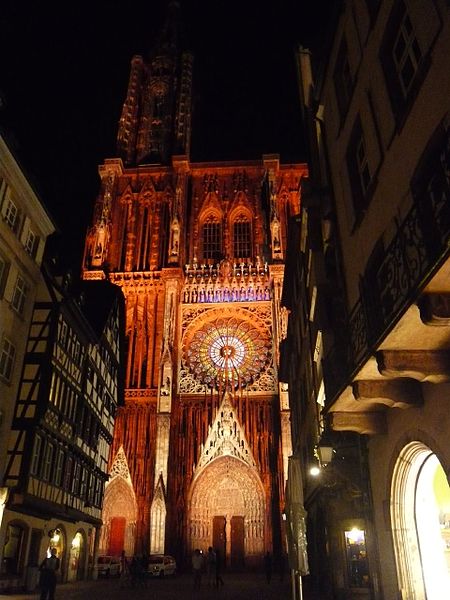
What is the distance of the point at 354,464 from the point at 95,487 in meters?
19.4

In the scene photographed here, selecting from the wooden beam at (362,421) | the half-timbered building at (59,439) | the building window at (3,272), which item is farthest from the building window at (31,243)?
the wooden beam at (362,421)

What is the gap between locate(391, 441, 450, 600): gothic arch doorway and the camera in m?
7.95

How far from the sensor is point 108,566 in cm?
2797

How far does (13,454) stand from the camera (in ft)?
58.0

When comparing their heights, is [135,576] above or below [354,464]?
below

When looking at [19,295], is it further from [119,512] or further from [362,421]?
[119,512]

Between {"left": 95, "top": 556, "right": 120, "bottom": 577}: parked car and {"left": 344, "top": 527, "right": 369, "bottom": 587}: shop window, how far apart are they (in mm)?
17449

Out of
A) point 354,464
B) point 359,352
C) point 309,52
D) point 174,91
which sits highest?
point 174,91

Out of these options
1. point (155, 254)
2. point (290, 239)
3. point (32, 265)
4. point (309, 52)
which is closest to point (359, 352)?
point (309, 52)

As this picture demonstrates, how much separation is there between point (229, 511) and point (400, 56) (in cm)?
3015

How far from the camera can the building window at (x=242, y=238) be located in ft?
135

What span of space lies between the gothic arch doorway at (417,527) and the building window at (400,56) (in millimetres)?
5404

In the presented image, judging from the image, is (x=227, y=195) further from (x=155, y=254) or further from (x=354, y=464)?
(x=354, y=464)

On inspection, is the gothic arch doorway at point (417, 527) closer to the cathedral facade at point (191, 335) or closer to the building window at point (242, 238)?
the cathedral facade at point (191, 335)
